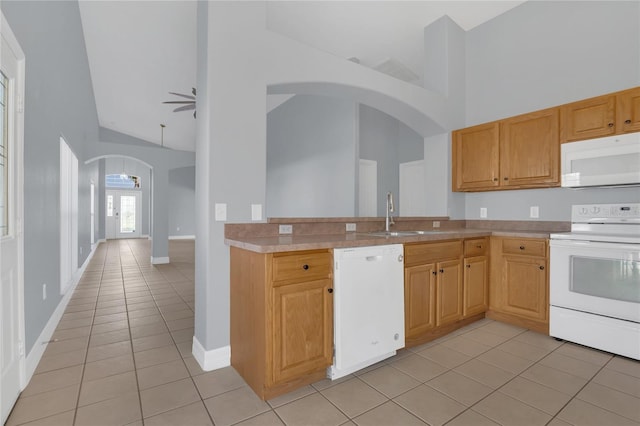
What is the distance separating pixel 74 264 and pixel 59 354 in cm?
309

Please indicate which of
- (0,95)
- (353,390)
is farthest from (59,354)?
(353,390)

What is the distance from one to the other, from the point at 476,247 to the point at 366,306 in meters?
1.59

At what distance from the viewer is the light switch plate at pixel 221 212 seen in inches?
89.4

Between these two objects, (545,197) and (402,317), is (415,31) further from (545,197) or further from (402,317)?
(402,317)

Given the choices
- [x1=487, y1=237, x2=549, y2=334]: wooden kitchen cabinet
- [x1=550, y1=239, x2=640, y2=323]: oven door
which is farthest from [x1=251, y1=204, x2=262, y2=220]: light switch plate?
[x1=550, y1=239, x2=640, y2=323]: oven door

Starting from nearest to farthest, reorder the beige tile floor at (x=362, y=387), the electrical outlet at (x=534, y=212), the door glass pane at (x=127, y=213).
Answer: the beige tile floor at (x=362, y=387) < the electrical outlet at (x=534, y=212) < the door glass pane at (x=127, y=213)

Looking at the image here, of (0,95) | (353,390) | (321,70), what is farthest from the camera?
(321,70)

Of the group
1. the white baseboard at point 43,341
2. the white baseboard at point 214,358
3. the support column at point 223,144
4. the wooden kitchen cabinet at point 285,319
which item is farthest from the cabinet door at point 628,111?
the white baseboard at point 43,341

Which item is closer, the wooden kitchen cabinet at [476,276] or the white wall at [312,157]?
the wooden kitchen cabinet at [476,276]

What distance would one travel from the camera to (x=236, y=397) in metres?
1.86

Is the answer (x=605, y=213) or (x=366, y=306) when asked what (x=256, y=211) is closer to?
(x=366, y=306)

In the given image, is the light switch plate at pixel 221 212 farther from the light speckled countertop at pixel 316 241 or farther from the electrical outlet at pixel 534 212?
the electrical outlet at pixel 534 212

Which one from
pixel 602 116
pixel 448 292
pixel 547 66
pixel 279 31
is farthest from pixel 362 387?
pixel 279 31

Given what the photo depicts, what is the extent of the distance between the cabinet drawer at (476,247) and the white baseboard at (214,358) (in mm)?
2254
